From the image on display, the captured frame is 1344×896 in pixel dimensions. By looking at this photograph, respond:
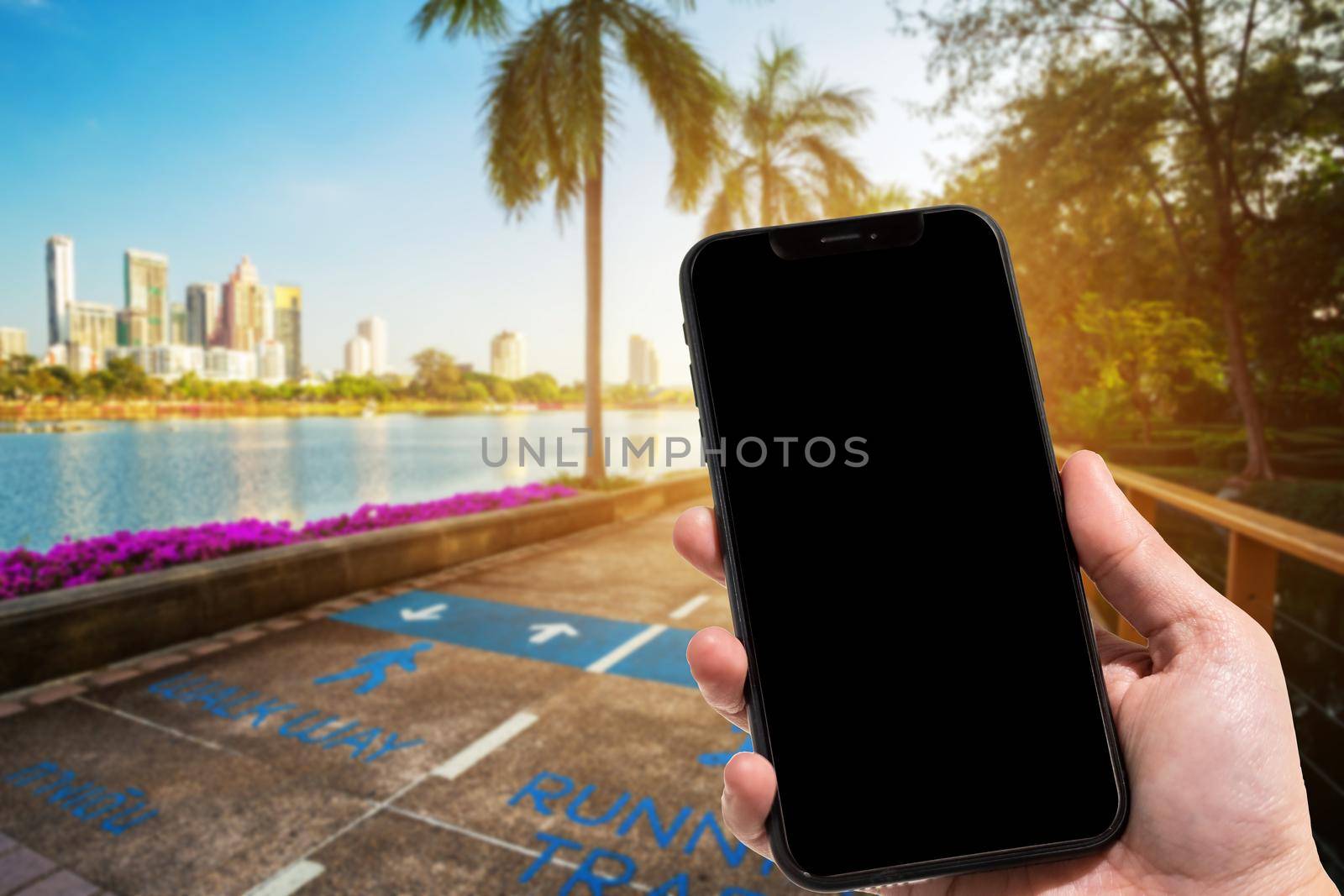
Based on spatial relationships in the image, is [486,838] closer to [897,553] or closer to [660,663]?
[660,663]

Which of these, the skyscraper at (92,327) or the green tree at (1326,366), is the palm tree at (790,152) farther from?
the skyscraper at (92,327)

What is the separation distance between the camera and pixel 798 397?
143 centimetres

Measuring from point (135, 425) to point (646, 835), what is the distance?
63.0ft

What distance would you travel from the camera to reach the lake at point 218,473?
6.88 m

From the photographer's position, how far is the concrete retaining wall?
4.46 meters

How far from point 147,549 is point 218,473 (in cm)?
716

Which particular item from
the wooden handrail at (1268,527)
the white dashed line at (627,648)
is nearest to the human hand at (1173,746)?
the wooden handrail at (1268,527)

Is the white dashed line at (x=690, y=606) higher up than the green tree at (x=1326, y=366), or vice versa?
the green tree at (x=1326, y=366)

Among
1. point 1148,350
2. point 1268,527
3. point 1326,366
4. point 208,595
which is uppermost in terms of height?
point 1148,350

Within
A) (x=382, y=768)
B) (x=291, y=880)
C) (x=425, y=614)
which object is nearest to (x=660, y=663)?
(x=382, y=768)

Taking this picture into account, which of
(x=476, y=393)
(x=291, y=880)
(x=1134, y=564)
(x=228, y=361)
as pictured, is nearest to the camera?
(x=1134, y=564)

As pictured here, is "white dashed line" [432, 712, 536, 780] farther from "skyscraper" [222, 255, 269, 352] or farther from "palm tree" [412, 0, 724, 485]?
"skyscraper" [222, 255, 269, 352]

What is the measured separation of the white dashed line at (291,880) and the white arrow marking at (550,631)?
271 centimetres

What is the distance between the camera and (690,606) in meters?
6.64
